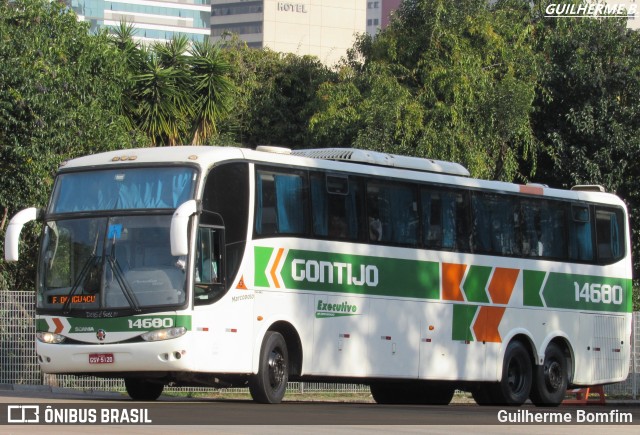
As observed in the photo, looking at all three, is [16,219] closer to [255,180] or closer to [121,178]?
[121,178]

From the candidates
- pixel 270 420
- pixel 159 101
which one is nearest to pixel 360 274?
pixel 270 420

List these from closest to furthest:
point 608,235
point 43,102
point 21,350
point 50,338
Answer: point 50,338
point 21,350
point 608,235
point 43,102

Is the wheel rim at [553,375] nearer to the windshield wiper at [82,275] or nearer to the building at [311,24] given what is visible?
the windshield wiper at [82,275]

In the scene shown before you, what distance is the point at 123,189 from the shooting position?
1800cm

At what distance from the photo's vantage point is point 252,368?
18078mm

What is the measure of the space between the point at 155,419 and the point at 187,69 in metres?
21.3

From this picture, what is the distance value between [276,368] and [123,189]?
11.0ft

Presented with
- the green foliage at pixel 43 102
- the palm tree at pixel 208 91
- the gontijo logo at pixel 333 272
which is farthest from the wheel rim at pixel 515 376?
the palm tree at pixel 208 91

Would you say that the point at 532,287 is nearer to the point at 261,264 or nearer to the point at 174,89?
the point at 261,264

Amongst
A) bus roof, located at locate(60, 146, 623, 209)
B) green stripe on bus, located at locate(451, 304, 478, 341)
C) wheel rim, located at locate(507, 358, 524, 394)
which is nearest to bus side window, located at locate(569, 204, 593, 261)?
bus roof, located at locate(60, 146, 623, 209)

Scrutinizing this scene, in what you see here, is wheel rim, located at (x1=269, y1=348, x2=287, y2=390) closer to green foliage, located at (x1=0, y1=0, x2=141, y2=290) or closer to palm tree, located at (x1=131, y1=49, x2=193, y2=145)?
green foliage, located at (x1=0, y1=0, x2=141, y2=290)

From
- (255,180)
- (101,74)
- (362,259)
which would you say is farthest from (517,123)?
(255,180)

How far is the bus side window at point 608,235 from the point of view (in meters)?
24.8

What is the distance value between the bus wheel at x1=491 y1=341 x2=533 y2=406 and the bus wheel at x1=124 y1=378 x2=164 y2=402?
6.48 metres
